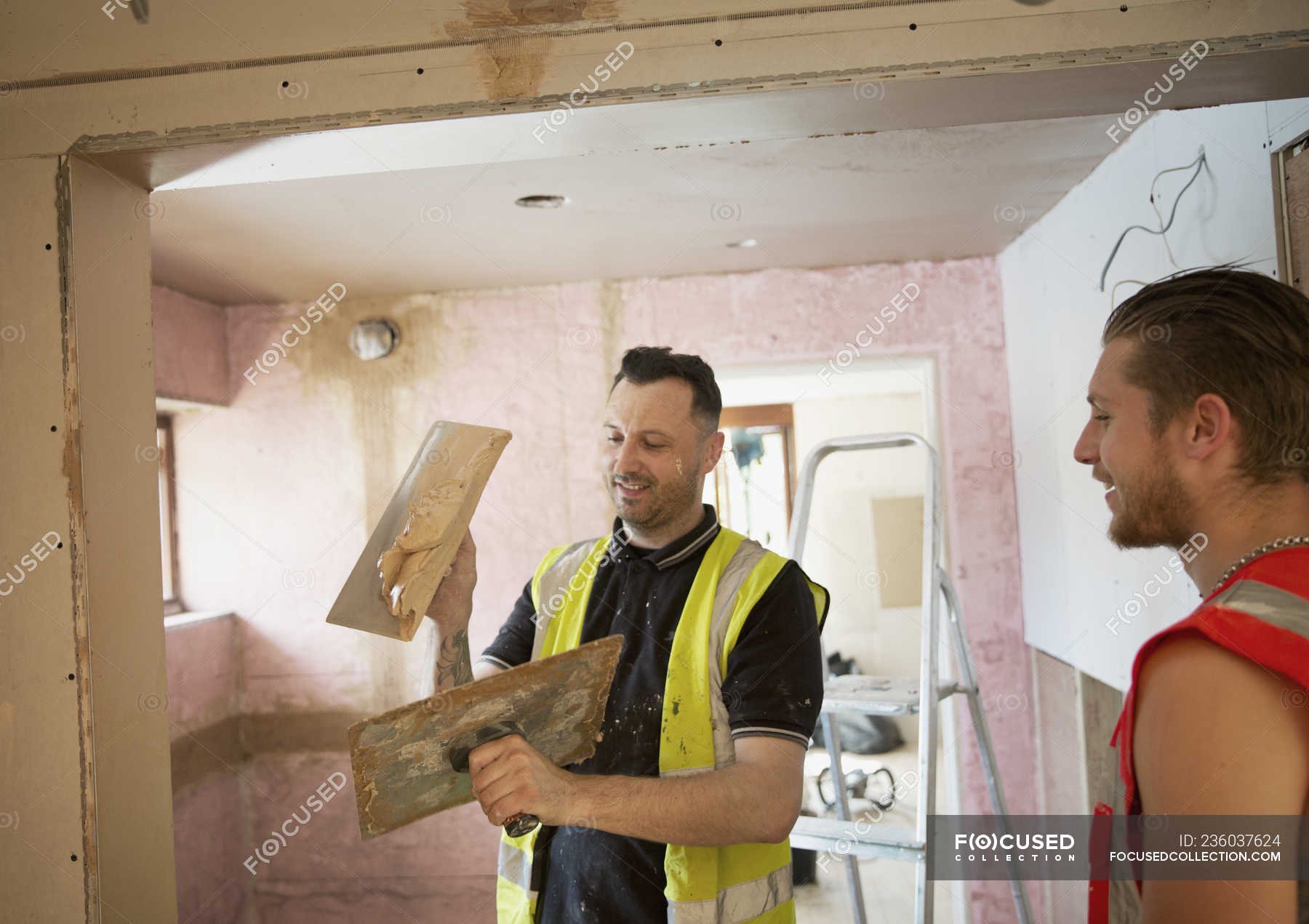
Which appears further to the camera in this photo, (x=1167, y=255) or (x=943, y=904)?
(x=943, y=904)

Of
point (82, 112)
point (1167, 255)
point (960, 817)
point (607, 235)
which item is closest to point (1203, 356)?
point (1167, 255)

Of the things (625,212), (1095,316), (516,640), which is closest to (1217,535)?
(516,640)

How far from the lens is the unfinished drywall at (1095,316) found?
161 centimetres

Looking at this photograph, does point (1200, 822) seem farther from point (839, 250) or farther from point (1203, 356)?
point (839, 250)

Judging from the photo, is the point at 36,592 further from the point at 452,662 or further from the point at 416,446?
the point at 416,446

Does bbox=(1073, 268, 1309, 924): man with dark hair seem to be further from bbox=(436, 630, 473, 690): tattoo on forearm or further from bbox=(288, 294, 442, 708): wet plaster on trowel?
bbox=(288, 294, 442, 708): wet plaster on trowel

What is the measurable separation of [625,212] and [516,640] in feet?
4.95

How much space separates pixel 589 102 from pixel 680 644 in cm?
85

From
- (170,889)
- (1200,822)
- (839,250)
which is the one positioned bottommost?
(170,889)

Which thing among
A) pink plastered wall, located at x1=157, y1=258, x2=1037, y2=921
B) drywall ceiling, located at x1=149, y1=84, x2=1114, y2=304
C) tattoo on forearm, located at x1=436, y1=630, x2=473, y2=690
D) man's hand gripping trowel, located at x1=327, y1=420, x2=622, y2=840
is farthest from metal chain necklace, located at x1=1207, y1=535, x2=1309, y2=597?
pink plastered wall, located at x1=157, y1=258, x2=1037, y2=921

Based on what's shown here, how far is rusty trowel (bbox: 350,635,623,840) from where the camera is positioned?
1.04 metres

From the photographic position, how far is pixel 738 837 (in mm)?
1243

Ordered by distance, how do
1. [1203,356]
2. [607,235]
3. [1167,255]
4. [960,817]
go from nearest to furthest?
1. [1203,356]
2. [1167,255]
3. [607,235]
4. [960,817]

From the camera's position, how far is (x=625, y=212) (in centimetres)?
269
